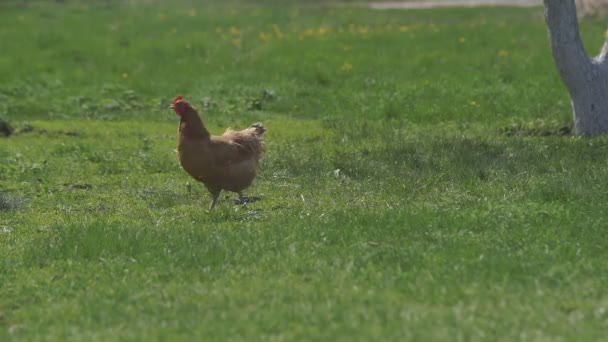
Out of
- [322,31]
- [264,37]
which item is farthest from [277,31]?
[322,31]

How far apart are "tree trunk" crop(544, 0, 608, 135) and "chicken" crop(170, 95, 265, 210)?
16.5 ft

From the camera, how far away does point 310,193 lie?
11.4m

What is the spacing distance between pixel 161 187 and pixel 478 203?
13.1ft

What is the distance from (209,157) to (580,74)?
5.74 metres

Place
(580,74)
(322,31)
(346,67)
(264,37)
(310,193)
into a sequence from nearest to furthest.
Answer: (310,193)
(580,74)
(346,67)
(264,37)
(322,31)

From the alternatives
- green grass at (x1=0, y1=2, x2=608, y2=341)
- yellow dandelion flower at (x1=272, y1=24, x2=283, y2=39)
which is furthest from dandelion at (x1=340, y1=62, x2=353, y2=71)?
yellow dandelion flower at (x1=272, y1=24, x2=283, y2=39)

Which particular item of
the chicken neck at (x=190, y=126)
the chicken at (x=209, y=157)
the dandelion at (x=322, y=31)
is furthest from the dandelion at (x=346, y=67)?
the chicken neck at (x=190, y=126)

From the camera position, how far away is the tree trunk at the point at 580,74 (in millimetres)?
→ 13852

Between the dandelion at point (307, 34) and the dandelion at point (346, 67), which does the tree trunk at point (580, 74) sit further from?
the dandelion at point (307, 34)

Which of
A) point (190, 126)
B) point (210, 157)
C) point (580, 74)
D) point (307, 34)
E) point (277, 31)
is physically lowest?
point (277, 31)

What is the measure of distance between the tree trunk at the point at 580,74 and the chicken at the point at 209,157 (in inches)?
198

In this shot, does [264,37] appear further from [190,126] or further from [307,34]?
[190,126]

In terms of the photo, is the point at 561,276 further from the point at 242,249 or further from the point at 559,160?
the point at 559,160

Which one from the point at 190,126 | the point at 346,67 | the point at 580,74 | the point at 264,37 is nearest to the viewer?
the point at 190,126
